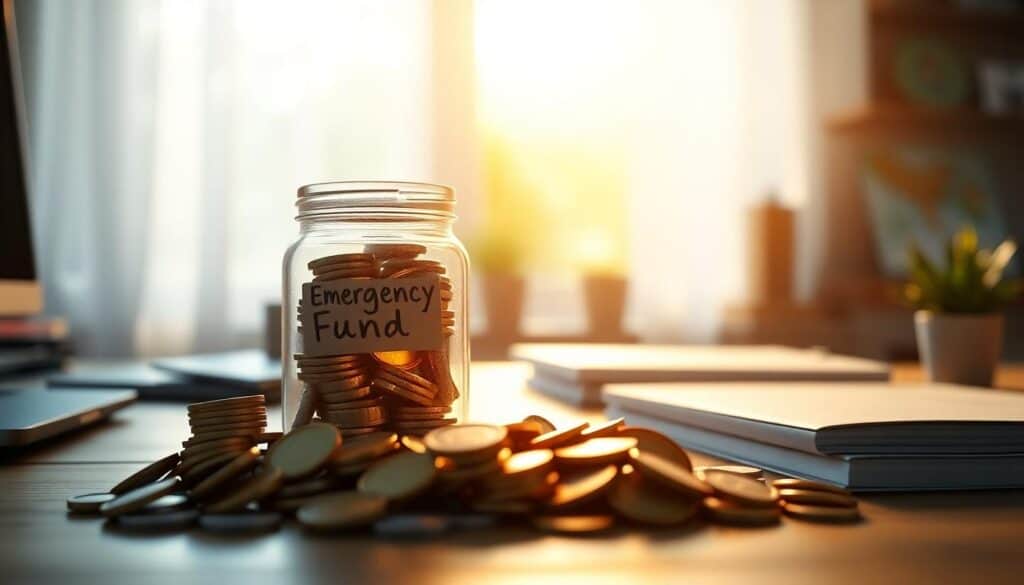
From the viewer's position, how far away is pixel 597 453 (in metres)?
0.50

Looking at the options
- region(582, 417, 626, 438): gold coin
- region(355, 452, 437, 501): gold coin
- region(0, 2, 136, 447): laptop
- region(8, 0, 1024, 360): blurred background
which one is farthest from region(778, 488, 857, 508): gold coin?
region(8, 0, 1024, 360): blurred background

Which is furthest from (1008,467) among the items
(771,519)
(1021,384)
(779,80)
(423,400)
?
(779,80)

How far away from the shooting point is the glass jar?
615 mm

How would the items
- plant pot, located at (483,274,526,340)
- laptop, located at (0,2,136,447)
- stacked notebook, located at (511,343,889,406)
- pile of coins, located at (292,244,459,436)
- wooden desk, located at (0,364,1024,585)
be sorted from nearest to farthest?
1. wooden desk, located at (0,364,1024,585)
2. pile of coins, located at (292,244,459,436)
3. stacked notebook, located at (511,343,889,406)
4. laptop, located at (0,2,136,447)
5. plant pot, located at (483,274,526,340)

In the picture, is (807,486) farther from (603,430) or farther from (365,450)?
(365,450)

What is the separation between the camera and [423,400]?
0.64 meters

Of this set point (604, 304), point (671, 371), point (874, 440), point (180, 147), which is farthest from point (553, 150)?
point (874, 440)

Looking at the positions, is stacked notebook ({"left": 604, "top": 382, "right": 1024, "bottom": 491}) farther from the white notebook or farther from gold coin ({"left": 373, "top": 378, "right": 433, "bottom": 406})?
gold coin ({"left": 373, "top": 378, "right": 433, "bottom": 406})

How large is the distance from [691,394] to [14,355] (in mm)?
1395

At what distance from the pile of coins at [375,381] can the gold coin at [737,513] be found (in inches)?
8.1

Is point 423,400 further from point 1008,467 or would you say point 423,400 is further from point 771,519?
point 1008,467

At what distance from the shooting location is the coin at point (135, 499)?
50cm

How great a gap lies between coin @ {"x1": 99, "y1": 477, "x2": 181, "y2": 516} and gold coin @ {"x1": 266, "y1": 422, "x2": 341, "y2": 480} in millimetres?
59

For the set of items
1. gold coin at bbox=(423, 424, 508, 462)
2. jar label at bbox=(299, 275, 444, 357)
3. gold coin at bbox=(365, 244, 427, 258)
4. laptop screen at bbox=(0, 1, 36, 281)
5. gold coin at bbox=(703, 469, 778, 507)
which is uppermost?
laptop screen at bbox=(0, 1, 36, 281)
